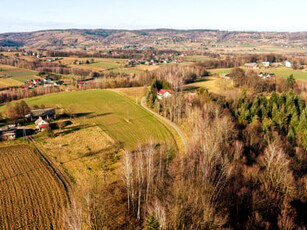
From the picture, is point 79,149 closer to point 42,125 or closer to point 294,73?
point 42,125

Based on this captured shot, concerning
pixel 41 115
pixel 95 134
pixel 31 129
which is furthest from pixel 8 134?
pixel 95 134

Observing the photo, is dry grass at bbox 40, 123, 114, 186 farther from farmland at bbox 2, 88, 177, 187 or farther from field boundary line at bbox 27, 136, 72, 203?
field boundary line at bbox 27, 136, 72, 203

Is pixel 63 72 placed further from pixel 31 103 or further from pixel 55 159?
pixel 55 159

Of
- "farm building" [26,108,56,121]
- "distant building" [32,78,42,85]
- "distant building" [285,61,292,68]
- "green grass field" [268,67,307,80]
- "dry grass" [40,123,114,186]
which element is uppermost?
"distant building" [285,61,292,68]

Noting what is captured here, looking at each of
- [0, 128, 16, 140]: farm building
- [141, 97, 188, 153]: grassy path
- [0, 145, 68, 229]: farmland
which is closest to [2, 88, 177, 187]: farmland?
[141, 97, 188, 153]: grassy path

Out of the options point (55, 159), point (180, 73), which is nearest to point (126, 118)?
point (55, 159)

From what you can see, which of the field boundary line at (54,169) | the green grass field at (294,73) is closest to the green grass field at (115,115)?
the field boundary line at (54,169)
